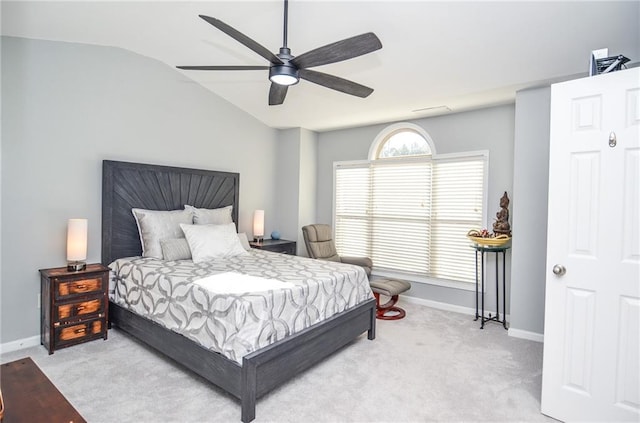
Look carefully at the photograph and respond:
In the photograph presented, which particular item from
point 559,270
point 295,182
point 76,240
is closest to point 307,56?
point 559,270

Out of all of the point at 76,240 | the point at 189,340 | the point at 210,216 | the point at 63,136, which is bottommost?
the point at 189,340

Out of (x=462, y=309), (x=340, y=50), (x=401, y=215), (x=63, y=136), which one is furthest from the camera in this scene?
(x=401, y=215)

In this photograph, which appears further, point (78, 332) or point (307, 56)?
point (78, 332)

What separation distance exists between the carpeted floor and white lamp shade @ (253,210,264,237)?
2153 mm

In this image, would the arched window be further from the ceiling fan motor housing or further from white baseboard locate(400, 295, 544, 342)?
the ceiling fan motor housing

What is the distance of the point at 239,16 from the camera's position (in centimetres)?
290

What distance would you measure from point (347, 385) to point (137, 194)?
303 cm

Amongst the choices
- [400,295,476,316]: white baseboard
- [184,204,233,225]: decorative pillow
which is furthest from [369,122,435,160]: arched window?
[184,204,233,225]: decorative pillow

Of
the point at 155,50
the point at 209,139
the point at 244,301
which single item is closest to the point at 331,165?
the point at 209,139

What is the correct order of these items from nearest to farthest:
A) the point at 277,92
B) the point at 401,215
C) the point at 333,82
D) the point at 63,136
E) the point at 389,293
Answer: the point at 333,82, the point at 277,92, the point at 63,136, the point at 389,293, the point at 401,215

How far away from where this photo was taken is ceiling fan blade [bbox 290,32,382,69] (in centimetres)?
209

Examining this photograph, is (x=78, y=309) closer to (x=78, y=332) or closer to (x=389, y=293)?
(x=78, y=332)

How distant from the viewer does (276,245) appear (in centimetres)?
493

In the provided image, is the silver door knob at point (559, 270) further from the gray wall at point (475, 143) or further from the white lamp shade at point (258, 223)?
the white lamp shade at point (258, 223)
